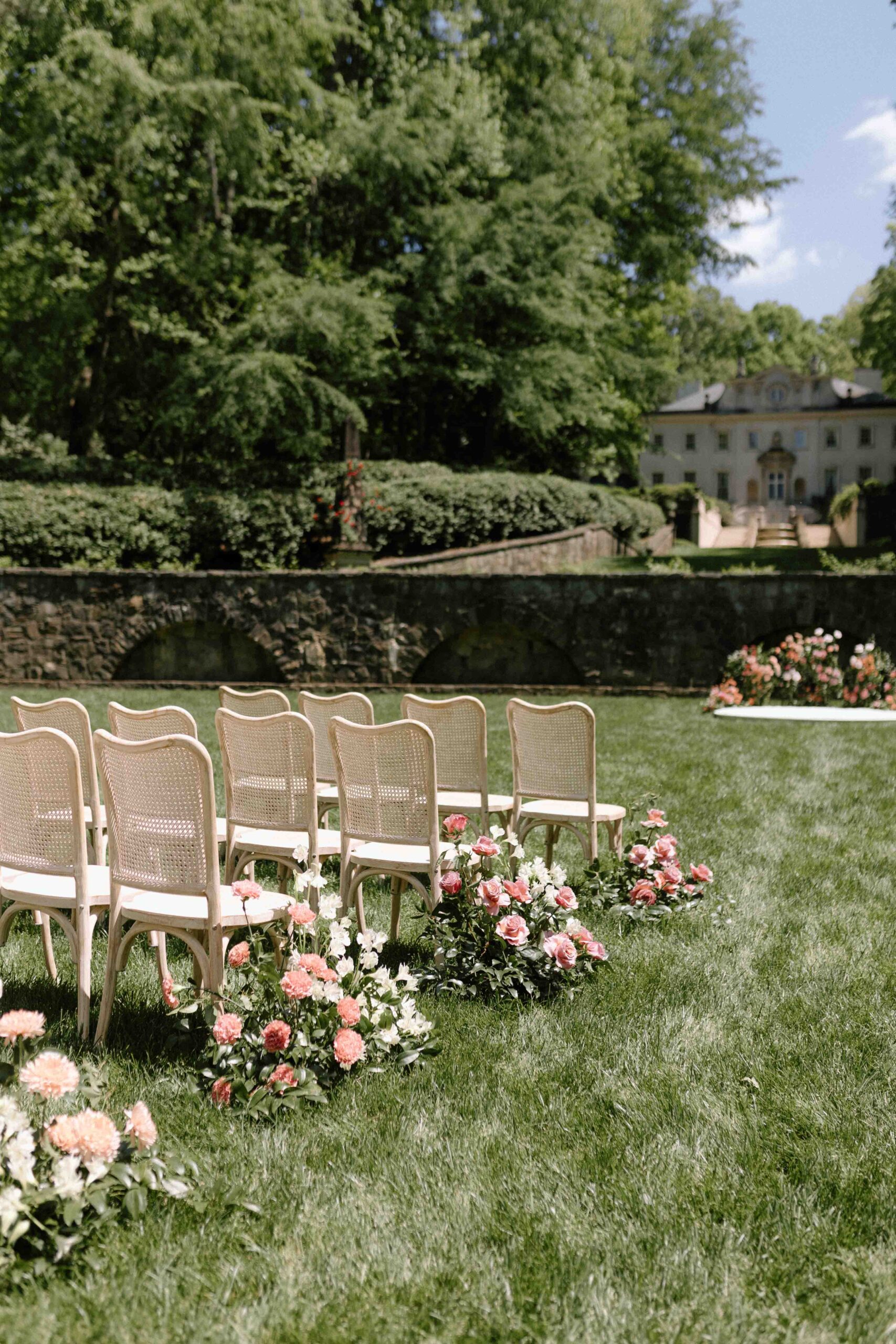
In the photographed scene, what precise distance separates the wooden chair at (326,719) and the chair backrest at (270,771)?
678 mm

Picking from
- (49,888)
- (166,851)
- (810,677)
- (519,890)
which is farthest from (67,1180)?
(810,677)

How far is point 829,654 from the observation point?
47.5 ft

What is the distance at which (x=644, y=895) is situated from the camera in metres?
5.31

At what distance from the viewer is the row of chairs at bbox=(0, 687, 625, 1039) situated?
12.4 ft

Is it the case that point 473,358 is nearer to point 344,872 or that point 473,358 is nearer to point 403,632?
point 403,632

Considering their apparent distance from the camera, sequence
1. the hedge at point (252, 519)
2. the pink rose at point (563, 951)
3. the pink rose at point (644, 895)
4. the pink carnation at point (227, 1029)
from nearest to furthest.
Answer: the pink carnation at point (227, 1029) → the pink rose at point (563, 951) → the pink rose at point (644, 895) → the hedge at point (252, 519)

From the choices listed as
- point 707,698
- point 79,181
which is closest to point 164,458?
point 79,181

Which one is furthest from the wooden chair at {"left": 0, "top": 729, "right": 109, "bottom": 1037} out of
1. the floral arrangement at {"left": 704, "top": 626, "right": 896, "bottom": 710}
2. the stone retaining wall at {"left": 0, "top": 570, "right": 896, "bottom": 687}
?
the stone retaining wall at {"left": 0, "top": 570, "right": 896, "bottom": 687}

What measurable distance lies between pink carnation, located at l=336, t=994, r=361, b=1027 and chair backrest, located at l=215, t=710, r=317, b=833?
1151 millimetres

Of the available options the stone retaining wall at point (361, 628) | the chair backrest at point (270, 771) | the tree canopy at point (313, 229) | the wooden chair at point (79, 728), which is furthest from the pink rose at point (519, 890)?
the tree canopy at point (313, 229)

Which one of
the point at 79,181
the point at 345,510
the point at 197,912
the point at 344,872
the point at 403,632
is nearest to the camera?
the point at 197,912

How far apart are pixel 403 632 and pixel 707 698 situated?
4185 mm

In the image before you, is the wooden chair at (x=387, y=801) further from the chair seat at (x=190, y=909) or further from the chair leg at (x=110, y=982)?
the chair leg at (x=110, y=982)

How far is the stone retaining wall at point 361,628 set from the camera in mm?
15422
